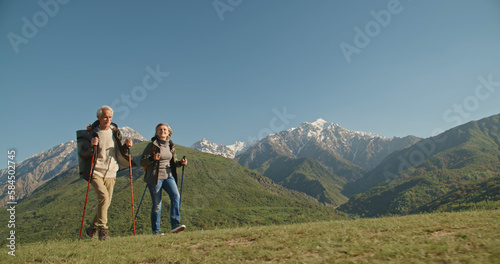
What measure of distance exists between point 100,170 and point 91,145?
97cm

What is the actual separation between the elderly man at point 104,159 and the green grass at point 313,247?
0.89 metres

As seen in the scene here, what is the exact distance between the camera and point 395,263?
174 inches

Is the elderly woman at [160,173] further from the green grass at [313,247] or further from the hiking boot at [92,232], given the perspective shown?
the green grass at [313,247]

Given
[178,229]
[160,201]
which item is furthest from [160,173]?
[178,229]

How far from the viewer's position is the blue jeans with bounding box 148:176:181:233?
999cm

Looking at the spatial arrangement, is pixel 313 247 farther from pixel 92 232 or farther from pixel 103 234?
pixel 92 232

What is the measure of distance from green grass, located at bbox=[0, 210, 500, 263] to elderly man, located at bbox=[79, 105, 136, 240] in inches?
34.9

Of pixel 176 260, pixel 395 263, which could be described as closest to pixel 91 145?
pixel 176 260

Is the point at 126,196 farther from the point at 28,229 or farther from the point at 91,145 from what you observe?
the point at 91,145

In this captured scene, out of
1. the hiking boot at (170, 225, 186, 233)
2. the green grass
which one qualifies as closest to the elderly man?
the green grass

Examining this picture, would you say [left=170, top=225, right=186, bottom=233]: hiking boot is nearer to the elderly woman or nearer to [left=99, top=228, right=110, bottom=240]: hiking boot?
the elderly woman

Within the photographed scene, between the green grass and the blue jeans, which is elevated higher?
the blue jeans

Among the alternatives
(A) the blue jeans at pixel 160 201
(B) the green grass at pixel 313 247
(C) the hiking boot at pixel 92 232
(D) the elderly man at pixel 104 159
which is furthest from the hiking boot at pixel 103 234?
(A) the blue jeans at pixel 160 201

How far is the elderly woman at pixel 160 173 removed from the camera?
998 cm
